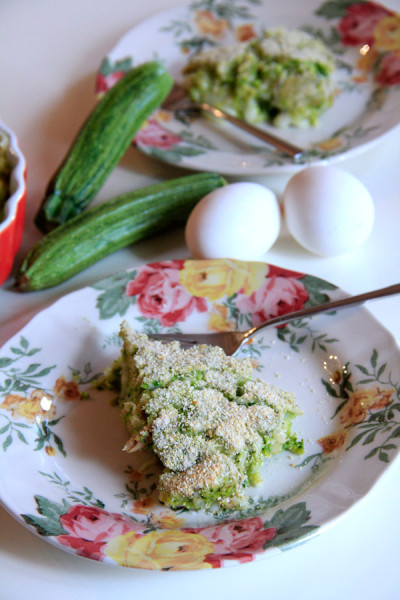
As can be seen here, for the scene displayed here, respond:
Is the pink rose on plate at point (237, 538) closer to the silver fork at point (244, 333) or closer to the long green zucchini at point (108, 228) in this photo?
the silver fork at point (244, 333)

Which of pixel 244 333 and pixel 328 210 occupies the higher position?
pixel 328 210

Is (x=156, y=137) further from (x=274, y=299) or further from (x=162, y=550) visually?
(x=162, y=550)

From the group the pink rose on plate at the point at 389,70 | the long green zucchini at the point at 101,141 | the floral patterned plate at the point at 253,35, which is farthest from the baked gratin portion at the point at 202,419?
the pink rose on plate at the point at 389,70

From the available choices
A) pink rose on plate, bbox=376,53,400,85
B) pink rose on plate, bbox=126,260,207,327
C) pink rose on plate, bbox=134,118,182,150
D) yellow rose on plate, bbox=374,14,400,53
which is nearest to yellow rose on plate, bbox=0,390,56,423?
pink rose on plate, bbox=126,260,207,327

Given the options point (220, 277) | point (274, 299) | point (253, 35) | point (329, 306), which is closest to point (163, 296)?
point (220, 277)

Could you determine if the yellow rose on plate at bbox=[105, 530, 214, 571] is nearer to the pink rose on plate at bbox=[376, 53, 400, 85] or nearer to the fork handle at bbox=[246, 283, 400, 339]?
the fork handle at bbox=[246, 283, 400, 339]

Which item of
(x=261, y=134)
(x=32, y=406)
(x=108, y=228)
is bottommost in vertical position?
(x=32, y=406)

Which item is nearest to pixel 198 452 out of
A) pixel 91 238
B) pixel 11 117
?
pixel 91 238
